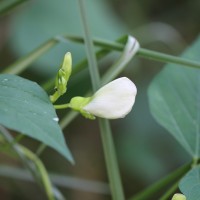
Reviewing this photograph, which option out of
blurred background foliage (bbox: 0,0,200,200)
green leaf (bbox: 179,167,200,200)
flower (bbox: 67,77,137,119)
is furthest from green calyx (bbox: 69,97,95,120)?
blurred background foliage (bbox: 0,0,200,200)

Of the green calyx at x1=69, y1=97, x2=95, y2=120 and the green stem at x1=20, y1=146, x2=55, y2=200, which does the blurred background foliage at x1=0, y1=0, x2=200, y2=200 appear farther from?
the green calyx at x1=69, y1=97, x2=95, y2=120

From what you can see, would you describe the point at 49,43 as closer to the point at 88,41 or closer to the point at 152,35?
the point at 88,41

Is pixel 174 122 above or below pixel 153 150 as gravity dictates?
above

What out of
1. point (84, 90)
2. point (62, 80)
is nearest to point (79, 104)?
point (62, 80)

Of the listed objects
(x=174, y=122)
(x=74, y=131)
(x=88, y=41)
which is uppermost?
(x=88, y=41)

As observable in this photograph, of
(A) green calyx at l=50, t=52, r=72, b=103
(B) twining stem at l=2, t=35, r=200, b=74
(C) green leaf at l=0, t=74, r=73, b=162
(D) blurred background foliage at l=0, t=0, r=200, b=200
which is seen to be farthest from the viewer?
(D) blurred background foliage at l=0, t=0, r=200, b=200

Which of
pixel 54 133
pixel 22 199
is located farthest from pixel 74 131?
pixel 54 133
